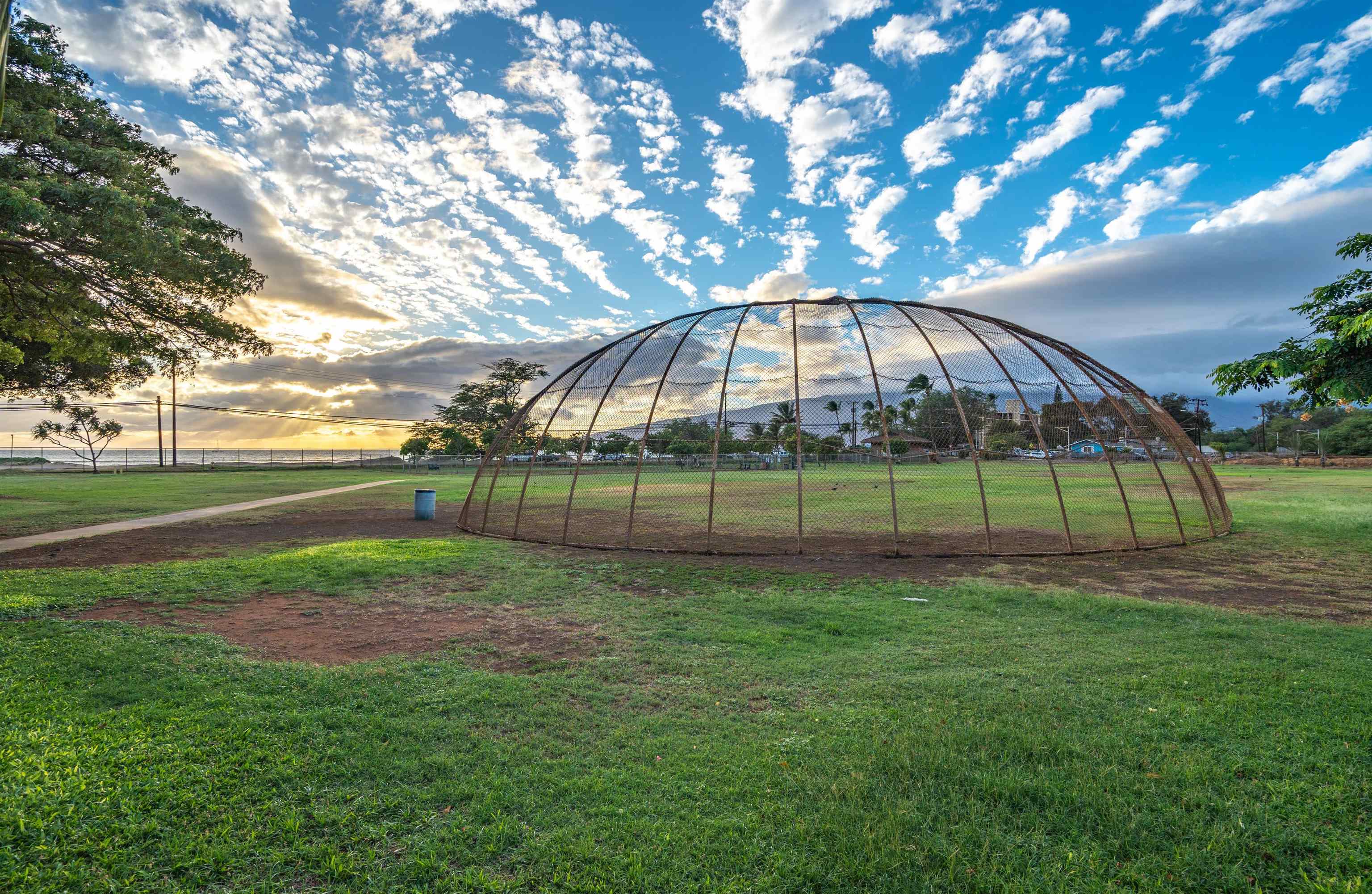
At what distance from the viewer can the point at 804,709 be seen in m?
4.41

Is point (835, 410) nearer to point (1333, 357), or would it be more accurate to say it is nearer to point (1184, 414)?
point (1333, 357)

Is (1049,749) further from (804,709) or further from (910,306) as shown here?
(910,306)

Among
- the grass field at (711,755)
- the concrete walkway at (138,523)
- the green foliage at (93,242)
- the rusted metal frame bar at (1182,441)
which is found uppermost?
the green foliage at (93,242)

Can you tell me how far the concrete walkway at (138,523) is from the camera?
11.4 meters

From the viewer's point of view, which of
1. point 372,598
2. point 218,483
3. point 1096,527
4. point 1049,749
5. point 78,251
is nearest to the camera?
point 1049,749

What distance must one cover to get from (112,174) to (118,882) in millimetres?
11260

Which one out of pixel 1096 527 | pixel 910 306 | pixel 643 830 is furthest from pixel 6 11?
pixel 1096 527

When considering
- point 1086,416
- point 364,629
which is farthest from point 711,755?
point 1086,416

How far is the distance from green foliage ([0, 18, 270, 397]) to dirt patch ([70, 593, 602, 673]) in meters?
5.32

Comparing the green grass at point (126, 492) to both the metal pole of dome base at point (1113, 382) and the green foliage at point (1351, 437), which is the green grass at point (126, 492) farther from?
the green foliage at point (1351, 437)

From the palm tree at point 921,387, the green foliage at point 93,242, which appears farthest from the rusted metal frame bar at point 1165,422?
the green foliage at point 93,242

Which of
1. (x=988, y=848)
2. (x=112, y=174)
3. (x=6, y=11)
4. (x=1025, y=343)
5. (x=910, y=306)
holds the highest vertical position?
(x=112, y=174)

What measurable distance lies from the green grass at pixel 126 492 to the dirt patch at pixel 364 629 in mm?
9357

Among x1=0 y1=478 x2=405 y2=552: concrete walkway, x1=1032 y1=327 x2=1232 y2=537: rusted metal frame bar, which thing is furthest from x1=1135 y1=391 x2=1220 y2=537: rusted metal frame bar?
x1=0 y1=478 x2=405 y2=552: concrete walkway
